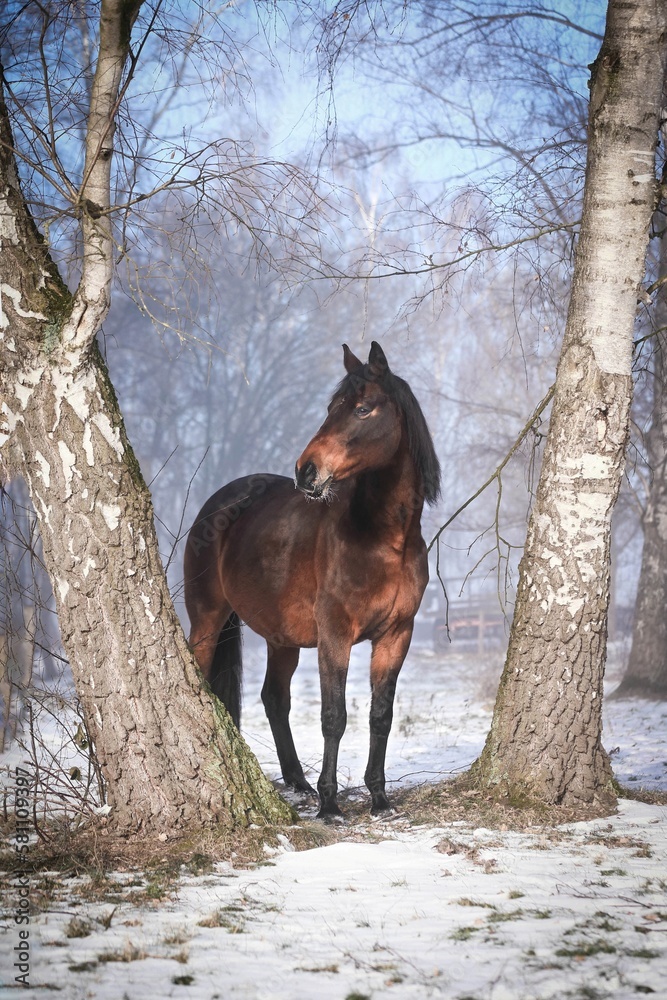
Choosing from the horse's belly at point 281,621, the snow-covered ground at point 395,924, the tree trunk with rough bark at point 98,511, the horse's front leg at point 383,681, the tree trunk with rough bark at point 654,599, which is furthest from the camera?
the tree trunk with rough bark at point 654,599

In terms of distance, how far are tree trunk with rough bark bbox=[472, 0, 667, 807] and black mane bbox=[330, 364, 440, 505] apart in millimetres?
830

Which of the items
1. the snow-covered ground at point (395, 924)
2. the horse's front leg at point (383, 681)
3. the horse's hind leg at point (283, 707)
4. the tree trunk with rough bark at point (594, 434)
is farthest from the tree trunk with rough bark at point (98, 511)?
the horse's hind leg at point (283, 707)

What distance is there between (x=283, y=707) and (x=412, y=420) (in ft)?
8.39

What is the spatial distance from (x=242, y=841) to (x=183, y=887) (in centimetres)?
54

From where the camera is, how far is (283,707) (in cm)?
644

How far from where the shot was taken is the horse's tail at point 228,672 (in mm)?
6383

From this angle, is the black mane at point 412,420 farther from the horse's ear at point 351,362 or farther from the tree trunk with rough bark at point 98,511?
the tree trunk with rough bark at point 98,511

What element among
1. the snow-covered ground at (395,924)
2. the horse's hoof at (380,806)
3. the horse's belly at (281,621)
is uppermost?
the horse's belly at (281,621)

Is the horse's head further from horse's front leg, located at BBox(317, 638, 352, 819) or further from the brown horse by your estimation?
horse's front leg, located at BBox(317, 638, 352, 819)

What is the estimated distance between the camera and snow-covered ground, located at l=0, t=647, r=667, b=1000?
2492mm

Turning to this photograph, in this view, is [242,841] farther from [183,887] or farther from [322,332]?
[322,332]

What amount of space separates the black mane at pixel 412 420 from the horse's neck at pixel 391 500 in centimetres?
6

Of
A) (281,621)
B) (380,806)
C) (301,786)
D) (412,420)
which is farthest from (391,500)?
(301,786)

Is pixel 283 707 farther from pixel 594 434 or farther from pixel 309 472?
pixel 594 434
